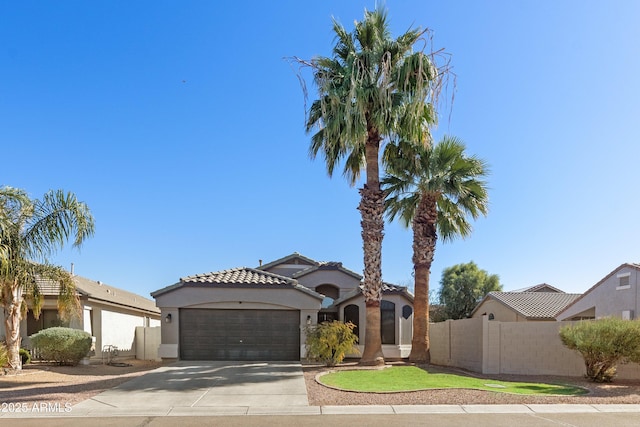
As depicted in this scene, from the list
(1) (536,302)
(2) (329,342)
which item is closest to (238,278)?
(2) (329,342)

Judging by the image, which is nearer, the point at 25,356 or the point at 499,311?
the point at 25,356

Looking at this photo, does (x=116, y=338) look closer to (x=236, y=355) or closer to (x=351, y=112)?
(x=236, y=355)

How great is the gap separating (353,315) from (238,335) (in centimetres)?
602

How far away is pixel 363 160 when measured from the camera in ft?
69.5

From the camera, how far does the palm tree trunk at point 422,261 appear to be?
2114 cm

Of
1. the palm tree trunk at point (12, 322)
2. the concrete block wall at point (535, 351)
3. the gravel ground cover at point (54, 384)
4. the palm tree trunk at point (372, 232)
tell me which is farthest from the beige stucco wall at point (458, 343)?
the palm tree trunk at point (12, 322)

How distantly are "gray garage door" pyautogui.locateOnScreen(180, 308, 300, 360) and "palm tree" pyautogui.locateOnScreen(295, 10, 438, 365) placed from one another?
3704 mm

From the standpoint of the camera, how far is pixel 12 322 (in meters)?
16.4

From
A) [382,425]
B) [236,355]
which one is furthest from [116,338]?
[382,425]

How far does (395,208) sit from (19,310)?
601 inches

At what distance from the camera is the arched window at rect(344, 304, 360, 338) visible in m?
23.7

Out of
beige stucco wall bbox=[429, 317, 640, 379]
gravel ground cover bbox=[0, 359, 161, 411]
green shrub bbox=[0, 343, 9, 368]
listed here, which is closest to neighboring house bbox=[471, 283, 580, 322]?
beige stucco wall bbox=[429, 317, 640, 379]

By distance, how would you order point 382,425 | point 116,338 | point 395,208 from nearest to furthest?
point 382,425, point 395,208, point 116,338

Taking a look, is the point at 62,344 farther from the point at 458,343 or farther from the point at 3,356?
the point at 458,343
